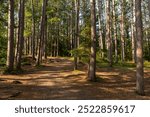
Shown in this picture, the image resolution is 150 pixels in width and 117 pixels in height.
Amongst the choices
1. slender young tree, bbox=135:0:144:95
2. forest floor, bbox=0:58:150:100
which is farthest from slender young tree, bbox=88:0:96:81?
slender young tree, bbox=135:0:144:95

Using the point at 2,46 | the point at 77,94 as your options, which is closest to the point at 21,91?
the point at 77,94

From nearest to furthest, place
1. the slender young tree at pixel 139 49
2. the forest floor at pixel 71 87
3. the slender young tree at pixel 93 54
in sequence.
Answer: the forest floor at pixel 71 87
the slender young tree at pixel 139 49
the slender young tree at pixel 93 54

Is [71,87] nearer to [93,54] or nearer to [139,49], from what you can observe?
[93,54]

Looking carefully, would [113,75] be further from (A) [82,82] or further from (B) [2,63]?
(B) [2,63]

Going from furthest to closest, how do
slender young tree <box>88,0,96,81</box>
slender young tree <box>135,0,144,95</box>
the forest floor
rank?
slender young tree <box>88,0,96,81</box> → slender young tree <box>135,0,144,95</box> → the forest floor

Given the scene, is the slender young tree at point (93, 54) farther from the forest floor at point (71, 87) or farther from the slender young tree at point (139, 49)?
the slender young tree at point (139, 49)

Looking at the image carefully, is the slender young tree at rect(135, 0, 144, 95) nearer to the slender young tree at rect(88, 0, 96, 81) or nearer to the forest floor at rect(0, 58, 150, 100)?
the forest floor at rect(0, 58, 150, 100)

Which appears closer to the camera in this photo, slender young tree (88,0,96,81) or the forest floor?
the forest floor

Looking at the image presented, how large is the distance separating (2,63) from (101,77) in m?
10.9

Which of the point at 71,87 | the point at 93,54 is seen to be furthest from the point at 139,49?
the point at 71,87

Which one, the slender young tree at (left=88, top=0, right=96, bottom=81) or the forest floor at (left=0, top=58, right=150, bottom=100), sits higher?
the slender young tree at (left=88, top=0, right=96, bottom=81)

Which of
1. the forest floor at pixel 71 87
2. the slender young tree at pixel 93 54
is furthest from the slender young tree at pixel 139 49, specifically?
the slender young tree at pixel 93 54

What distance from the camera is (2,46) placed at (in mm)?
27219

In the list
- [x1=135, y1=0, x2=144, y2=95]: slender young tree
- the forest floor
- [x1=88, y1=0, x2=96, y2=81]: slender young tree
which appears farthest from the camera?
[x1=88, y1=0, x2=96, y2=81]: slender young tree
